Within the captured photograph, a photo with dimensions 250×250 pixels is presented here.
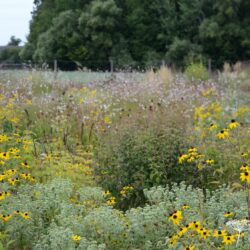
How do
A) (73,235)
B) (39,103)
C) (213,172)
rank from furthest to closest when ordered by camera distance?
(39,103) < (213,172) < (73,235)

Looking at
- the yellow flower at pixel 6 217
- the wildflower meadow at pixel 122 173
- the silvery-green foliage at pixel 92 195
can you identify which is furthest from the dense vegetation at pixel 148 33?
the yellow flower at pixel 6 217

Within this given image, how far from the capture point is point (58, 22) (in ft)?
103

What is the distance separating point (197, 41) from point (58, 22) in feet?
25.4

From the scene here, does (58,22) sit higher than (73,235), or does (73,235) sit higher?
(58,22)

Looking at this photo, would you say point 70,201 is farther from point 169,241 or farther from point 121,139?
point 169,241

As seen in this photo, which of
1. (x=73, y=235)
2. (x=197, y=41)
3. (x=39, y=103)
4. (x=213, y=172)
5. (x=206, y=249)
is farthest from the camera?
(x=197, y=41)

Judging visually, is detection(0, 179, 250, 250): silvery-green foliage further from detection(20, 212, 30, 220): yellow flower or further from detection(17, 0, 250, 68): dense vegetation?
detection(17, 0, 250, 68): dense vegetation

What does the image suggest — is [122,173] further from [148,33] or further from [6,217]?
[148,33]

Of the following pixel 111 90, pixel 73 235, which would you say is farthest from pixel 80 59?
pixel 73 235

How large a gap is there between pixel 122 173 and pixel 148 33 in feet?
86.5

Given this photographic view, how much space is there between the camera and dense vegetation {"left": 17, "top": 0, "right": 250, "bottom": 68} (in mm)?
28891

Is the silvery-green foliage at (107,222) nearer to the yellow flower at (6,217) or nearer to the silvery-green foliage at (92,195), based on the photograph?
the yellow flower at (6,217)

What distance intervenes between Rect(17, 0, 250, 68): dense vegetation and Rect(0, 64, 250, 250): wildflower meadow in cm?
1989

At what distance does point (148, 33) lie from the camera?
31.0 m
